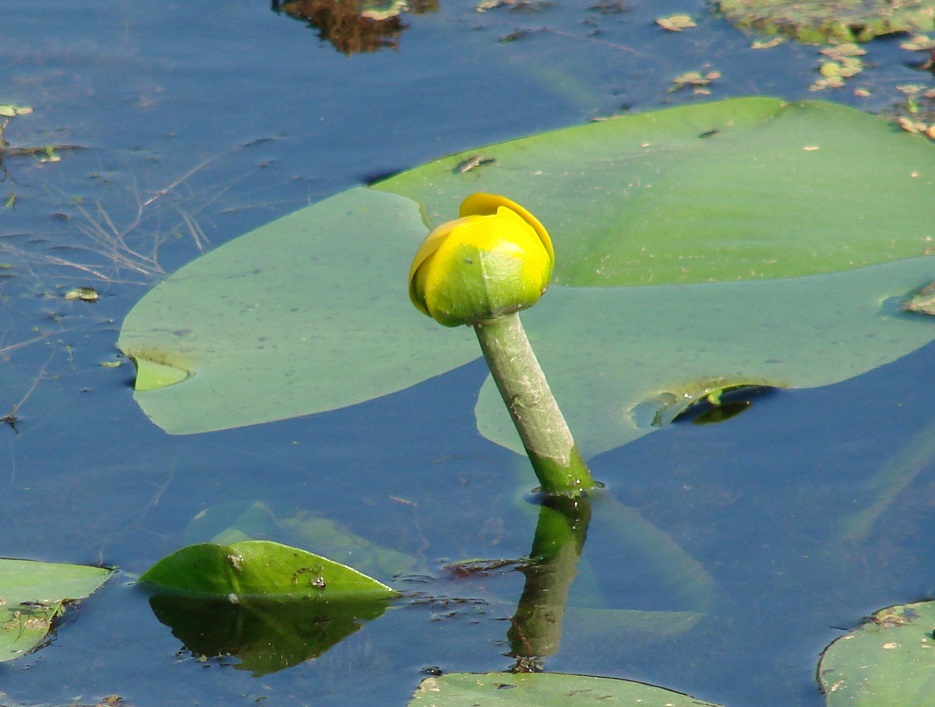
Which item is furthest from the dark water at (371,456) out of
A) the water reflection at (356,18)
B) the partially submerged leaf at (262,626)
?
the water reflection at (356,18)

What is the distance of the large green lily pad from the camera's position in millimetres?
2471

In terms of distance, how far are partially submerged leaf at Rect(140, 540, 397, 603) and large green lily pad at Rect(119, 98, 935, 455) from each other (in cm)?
41

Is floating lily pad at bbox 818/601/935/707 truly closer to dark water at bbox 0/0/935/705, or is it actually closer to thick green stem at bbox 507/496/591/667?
dark water at bbox 0/0/935/705

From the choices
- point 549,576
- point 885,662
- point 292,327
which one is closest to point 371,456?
point 292,327

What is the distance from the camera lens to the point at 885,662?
1.77 m

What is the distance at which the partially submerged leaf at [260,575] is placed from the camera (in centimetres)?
198

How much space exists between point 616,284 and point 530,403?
793 millimetres

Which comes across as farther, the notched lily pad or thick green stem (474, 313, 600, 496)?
the notched lily pad

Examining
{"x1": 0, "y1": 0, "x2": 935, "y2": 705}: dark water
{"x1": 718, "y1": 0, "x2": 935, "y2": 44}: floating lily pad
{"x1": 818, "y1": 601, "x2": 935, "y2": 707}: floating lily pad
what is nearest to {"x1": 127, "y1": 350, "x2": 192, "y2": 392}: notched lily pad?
{"x1": 0, "y1": 0, "x2": 935, "y2": 705}: dark water

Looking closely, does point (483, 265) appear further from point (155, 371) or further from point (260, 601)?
point (155, 371)

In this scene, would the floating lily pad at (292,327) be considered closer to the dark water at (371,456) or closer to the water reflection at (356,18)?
the dark water at (371,456)

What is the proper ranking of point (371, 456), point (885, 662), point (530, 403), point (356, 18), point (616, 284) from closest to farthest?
point (885, 662), point (530, 403), point (371, 456), point (616, 284), point (356, 18)

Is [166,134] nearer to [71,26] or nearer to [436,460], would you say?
[71,26]

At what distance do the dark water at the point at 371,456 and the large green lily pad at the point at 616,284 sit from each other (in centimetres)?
15
